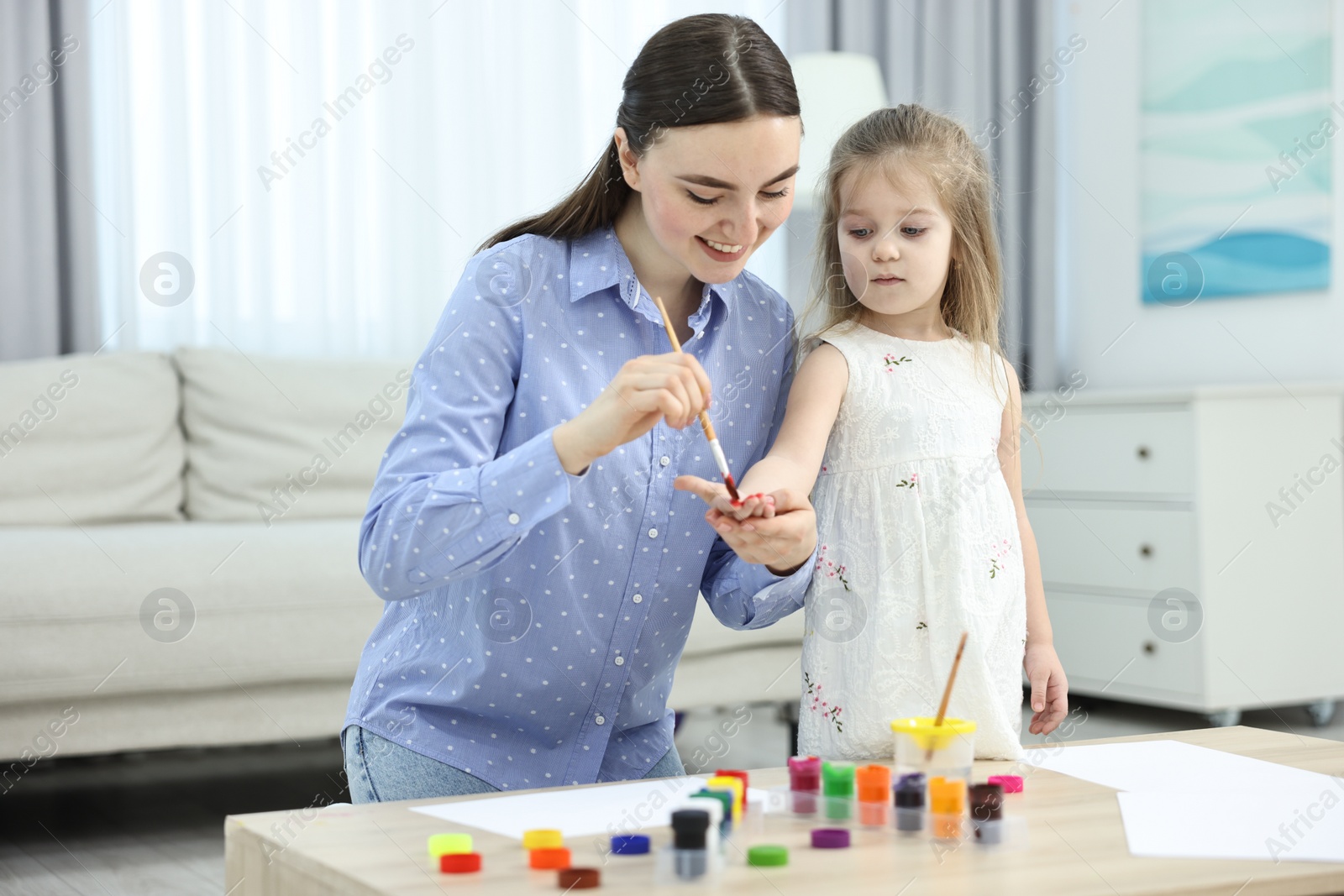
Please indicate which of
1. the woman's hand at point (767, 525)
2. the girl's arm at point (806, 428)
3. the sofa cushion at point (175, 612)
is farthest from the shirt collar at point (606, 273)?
the sofa cushion at point (175, 612)

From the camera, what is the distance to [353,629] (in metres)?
2.06

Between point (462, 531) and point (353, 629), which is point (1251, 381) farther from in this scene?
point (462, 531)

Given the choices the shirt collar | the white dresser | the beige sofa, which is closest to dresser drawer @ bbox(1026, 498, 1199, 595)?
the white dresser

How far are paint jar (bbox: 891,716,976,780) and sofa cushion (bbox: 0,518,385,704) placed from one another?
54.1 inches

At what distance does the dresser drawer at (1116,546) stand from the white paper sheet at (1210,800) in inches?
72.0

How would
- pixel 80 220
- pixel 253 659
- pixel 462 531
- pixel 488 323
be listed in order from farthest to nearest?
pixel 80 220 → pixel 253 659 → pixel 488 323 → pixel 462 531

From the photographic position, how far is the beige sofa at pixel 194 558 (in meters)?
1.91

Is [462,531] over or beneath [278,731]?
over

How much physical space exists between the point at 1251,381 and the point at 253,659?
2.42m

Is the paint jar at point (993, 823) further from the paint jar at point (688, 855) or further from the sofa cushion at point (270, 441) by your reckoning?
the sofa cushion at point (270, 441)

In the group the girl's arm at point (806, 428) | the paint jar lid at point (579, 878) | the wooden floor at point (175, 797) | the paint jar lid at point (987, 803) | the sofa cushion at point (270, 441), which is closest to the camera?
the paint jar lid at point (579, 878)

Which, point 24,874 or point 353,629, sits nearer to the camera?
point 24,874

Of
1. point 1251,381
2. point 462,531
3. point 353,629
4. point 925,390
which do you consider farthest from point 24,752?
point 1251,381

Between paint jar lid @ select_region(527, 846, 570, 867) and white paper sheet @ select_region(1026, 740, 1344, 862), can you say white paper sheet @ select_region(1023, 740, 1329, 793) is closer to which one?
white paper sheet @ select_region(1026, 740, 1344, 862)
